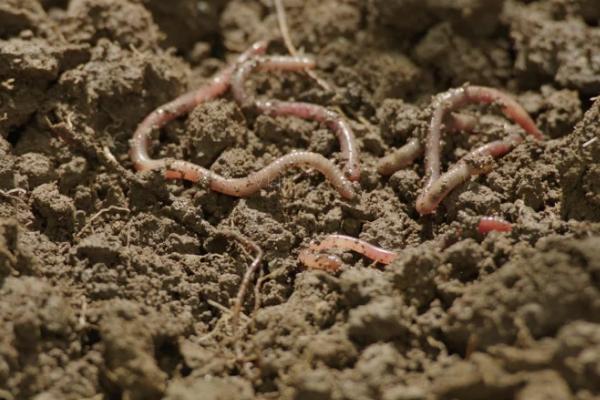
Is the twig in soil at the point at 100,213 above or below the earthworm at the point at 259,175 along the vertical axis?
below

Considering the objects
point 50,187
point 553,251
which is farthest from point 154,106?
point 553,251

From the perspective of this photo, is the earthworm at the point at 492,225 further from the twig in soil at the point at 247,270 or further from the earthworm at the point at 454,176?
the twig in soil at the point at 247,270

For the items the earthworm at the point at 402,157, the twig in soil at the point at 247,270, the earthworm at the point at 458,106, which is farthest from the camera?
the earthworm at the point at 402,157

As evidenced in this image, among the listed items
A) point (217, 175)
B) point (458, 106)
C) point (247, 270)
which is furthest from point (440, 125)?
point (247, 270)

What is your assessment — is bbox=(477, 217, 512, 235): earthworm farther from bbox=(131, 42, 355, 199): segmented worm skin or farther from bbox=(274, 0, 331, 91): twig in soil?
bbox=(274, 0, 331, 91): twig in soil

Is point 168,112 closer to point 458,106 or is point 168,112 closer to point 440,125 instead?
point 440,125

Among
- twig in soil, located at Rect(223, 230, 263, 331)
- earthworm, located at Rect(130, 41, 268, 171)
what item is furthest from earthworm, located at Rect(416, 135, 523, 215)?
earthworm, located at Rect(130, 41, 268, 171)

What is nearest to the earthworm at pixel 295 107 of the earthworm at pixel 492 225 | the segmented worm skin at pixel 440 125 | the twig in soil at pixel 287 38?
the twig in soil at pixel 287 38
